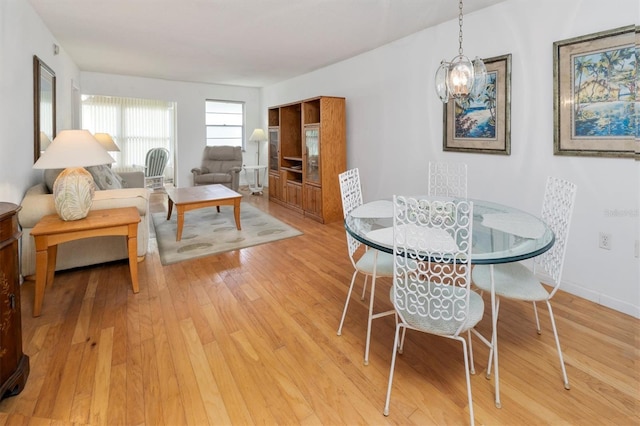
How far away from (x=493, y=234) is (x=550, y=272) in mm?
445

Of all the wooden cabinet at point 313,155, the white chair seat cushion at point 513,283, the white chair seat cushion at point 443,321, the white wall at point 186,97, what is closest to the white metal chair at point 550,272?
the white chair seat cushion at point 513,283

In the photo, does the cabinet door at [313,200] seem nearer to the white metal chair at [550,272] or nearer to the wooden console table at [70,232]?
the wooden console table at [70,232]

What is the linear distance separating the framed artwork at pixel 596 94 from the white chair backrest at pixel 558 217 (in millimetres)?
713

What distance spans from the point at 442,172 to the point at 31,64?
396 centimetres

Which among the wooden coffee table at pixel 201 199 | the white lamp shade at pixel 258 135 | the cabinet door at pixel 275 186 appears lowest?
the wooden coffee table at pixel 201 199

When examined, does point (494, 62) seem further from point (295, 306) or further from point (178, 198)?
point (178, 198)

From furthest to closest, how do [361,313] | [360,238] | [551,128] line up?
[551,128] < [361,313] < [360,238]

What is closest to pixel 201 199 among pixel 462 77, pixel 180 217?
pixel 180 217

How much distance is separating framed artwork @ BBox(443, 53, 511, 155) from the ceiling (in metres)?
0.63

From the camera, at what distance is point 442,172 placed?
3332 mm

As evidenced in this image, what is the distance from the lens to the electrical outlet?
2400 mm

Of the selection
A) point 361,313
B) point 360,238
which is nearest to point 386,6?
point 360,238

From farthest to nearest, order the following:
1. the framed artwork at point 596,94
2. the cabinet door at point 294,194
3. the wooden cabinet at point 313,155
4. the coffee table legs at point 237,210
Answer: the cabinet door at point 294,194 → the wooden cabinet at point 313,155 → the coffee table legs at point 237,210 → the framed artwork at point 596,94

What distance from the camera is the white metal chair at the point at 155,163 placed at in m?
7.25
